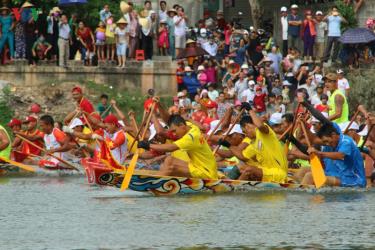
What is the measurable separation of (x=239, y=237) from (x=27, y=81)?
1676 cm

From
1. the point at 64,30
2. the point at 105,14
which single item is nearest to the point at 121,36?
the point at 105,14

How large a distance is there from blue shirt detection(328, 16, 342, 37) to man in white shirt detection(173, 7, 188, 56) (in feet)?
10.7

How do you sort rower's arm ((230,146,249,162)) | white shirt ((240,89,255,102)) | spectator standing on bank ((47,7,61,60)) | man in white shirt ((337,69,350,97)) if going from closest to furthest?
rower's arm ((230,146,249,162)), man in white shirt ((337,69,350,97)), white shirt ((240,89,255,102)), spectator standing on bank ((47,7,61,60))

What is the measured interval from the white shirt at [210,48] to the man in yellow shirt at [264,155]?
10767mm

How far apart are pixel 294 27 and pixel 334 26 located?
1.23 m

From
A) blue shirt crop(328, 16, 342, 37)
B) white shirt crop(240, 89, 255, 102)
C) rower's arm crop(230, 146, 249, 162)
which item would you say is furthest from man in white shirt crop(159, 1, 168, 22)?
rower's arm crop(230, 146, 249, 162)

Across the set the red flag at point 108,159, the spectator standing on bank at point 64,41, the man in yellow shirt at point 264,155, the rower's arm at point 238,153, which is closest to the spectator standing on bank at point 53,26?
the spectator standing on bank at point 64,41

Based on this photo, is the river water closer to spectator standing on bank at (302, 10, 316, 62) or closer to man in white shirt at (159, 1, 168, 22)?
spectator standing on bank at (302, 10, 316, 62)

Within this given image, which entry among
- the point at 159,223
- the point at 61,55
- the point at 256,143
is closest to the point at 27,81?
the point at 61,55

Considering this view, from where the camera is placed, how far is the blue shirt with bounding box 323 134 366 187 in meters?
20.2

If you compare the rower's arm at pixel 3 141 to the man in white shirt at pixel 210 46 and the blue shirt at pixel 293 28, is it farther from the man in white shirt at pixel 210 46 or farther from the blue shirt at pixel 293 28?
the blue shirt at pixel 293 28

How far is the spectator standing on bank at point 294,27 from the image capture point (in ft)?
103

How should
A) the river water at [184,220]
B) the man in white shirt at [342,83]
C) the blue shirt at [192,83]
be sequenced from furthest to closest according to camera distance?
the blue shirt at [192,83] < the man in white shirt at [342,83] < the river water at [184,220]

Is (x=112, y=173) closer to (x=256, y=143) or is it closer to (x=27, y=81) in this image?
(x=256, y=143)
